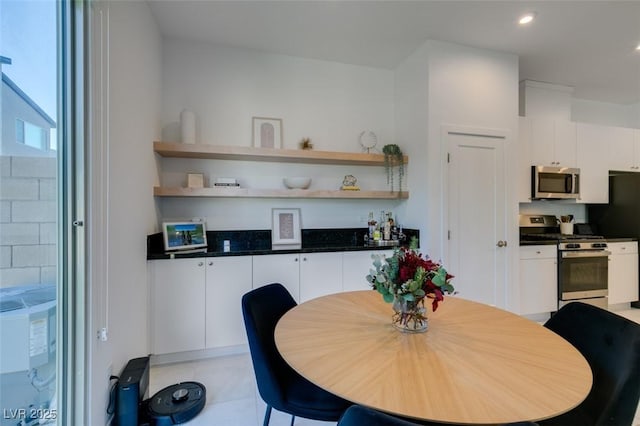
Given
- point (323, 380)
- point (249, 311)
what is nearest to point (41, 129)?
point (249, 311)

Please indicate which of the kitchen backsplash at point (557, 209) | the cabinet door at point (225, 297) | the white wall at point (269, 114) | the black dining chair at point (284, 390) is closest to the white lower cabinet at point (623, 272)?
the kitchen backsplash at point (557, 209)

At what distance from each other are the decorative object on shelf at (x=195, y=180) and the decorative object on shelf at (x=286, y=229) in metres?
0.77

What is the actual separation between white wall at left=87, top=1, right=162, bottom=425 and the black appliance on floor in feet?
0.29

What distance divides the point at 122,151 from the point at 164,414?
163 centimetres

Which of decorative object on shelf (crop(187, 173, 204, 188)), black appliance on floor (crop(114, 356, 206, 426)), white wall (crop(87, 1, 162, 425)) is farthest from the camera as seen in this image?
decorative object on shelf (crop(187, 173, 204, 188))

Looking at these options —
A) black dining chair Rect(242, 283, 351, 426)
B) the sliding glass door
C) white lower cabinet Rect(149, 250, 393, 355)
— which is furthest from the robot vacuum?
black dining chair Rect(242, 283, 351, 426)

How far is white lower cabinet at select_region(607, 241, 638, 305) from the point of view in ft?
11.7

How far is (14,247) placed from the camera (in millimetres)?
1065

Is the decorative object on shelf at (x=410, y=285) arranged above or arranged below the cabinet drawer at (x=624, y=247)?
above

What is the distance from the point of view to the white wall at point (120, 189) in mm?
1481

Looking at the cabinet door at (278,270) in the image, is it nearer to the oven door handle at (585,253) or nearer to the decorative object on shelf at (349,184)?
the decorative object on shelf at (349,184)

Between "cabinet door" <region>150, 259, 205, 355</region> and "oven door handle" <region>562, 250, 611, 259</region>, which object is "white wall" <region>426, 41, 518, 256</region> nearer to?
"oven door handle" <region>562, 250, 611, 259</region>

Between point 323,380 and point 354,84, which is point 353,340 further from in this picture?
point 354,84

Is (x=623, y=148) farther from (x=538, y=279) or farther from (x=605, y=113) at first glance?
(x=538, y=279)
